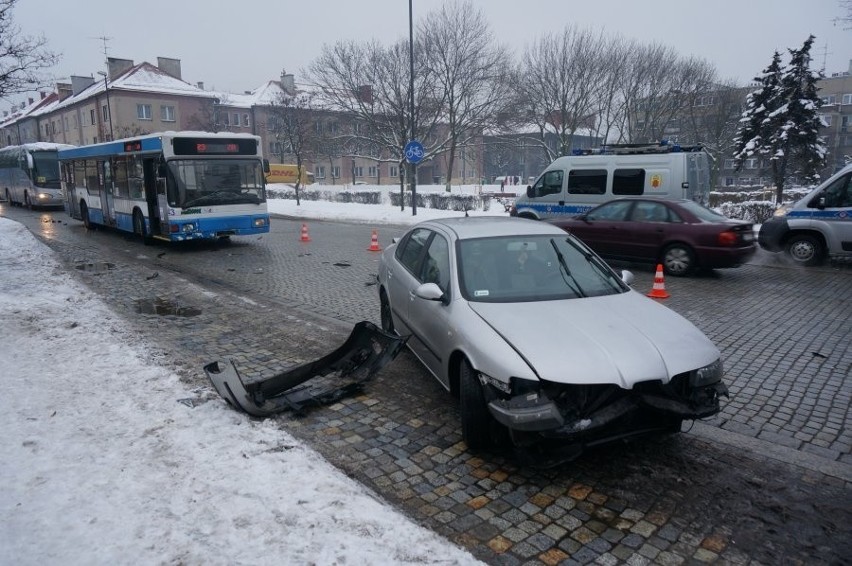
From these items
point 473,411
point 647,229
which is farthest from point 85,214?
point 473,411

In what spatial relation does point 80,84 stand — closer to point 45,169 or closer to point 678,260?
point 45,169

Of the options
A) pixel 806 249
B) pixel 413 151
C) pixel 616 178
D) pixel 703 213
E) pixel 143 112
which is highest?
pixel 143 112

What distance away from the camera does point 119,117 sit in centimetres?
5812

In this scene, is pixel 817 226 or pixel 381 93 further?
pixel 381 93

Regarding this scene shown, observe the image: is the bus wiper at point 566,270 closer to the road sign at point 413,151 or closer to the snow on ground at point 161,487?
the snow on ground at point 161,487

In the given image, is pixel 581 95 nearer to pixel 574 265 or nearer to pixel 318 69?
pixel 318 69

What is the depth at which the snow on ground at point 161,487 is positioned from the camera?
9.95 feet

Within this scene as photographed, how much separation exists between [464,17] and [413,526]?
35.1 meters

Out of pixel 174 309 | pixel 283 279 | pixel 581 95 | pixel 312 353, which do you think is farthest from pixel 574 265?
pixel 581 95

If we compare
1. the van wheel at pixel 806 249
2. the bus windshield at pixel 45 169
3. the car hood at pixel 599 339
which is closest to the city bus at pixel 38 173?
the bus windshield at pixel 45 169

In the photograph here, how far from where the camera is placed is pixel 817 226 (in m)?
11.6

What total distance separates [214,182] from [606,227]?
9604mm

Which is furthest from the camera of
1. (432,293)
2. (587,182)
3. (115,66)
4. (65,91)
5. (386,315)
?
(65,91)

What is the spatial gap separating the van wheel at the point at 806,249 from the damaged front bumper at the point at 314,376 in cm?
1063
